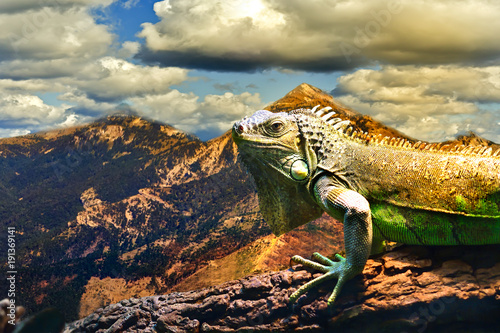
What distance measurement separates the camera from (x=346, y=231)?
602 centimetres

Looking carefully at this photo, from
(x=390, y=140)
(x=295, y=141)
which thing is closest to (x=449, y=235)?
(x=390, y=140)

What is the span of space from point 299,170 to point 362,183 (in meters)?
1.01

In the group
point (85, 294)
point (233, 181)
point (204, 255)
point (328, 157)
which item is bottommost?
point (85, 294)

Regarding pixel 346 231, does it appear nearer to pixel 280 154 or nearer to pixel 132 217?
pixel 280 154

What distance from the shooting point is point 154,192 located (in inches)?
1809

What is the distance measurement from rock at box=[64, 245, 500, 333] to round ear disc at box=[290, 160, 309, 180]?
1.54m

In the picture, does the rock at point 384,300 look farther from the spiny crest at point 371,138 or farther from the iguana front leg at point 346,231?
the spiny crest at point 371,138

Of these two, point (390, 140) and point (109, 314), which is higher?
point (390, 140)

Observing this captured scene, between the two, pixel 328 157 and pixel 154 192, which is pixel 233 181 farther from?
pixel 328 157

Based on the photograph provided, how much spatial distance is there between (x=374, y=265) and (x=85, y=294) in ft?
82.4

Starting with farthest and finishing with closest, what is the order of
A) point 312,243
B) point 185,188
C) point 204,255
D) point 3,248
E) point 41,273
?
point 185,188, point 3,248, point 41,273, point 204,255, point 312,243

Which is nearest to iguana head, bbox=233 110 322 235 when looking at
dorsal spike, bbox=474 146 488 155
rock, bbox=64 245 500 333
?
rock, bbox=64 245 500 333

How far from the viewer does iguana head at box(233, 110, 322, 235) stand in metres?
6.66

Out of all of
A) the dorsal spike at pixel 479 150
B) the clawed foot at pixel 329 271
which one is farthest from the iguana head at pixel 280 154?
the dorsal spike at pixel 479 150
